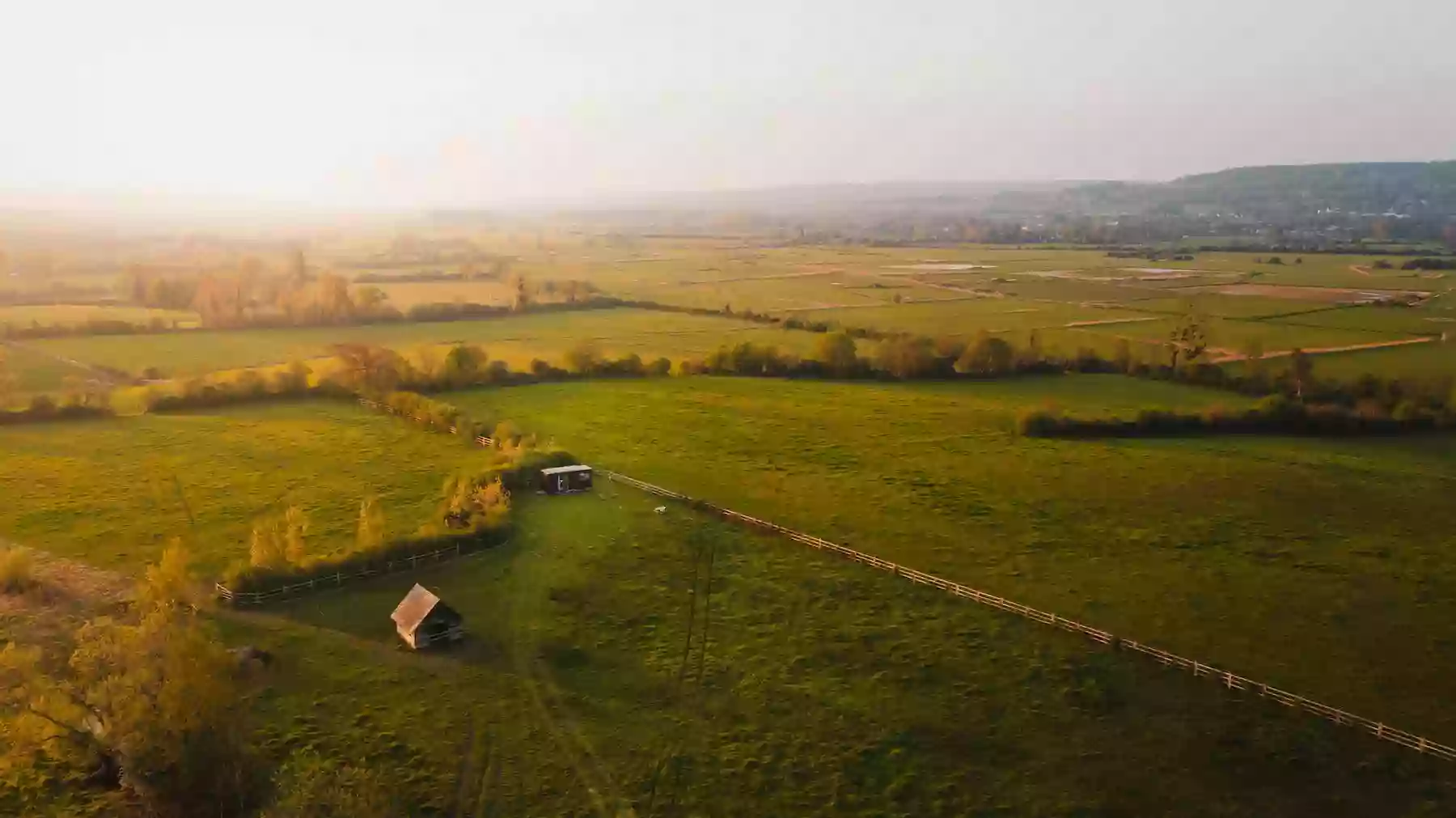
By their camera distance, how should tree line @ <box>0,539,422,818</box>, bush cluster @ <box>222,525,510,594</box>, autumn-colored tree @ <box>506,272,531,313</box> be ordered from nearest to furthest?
tree line @ <box>0,539,422,818</box>, bush cluster @ <box>222,525,510,594</box>, autumn-colored tree @ <box>506,272,531,313</box>

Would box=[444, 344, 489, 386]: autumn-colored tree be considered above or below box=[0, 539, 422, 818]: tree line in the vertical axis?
above

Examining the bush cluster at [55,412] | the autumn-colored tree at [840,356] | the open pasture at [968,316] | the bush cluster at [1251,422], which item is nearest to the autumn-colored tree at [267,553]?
the bush cluster at [55,412]

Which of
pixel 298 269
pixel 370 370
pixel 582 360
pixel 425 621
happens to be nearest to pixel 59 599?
pixel 425 621

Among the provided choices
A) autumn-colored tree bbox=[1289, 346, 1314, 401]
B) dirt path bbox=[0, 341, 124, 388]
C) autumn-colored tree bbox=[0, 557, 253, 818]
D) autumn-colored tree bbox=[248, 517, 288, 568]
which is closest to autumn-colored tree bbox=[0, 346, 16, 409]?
dirt path bbox=[0, 341, 124, 388]

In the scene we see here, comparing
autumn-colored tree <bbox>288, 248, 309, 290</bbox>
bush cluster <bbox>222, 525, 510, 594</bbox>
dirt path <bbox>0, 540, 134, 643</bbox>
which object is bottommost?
dirt path <bbox>0, 540, 134, 643</bbox>

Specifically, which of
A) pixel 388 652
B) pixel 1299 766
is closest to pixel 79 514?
pixel 388 652

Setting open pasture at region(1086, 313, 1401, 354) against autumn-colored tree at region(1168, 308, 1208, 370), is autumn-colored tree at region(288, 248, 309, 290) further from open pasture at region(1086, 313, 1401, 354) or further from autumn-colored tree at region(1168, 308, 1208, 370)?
autumn-colored tree at region(1168, 308, 1208, 370)
